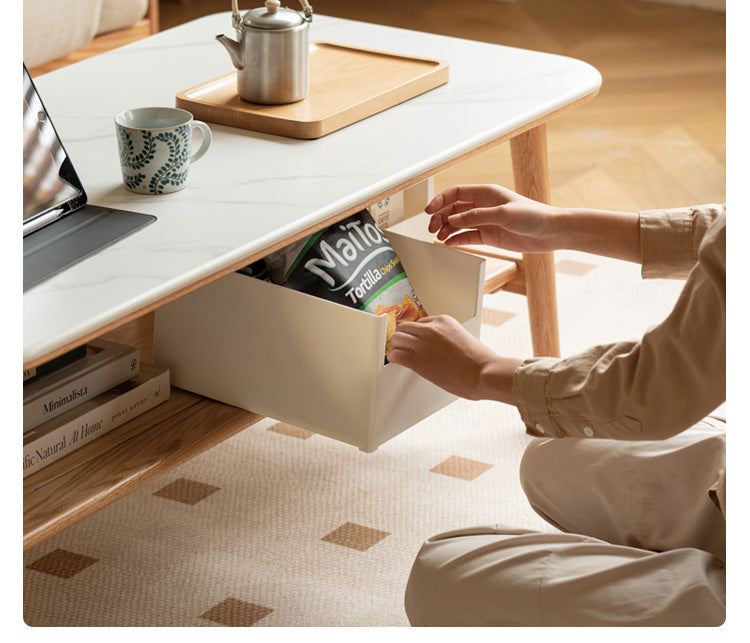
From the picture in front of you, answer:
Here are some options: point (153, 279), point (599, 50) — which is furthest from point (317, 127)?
point (599, 50)

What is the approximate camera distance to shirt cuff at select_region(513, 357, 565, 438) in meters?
0.96

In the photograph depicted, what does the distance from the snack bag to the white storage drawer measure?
0.06 m

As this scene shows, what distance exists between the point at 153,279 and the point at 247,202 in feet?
0.62

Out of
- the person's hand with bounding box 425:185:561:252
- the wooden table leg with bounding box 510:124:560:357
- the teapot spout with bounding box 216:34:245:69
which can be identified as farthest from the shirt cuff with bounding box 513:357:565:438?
the wooden table leg with bounding box 510:124:560:357

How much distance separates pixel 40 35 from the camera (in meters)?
2.06

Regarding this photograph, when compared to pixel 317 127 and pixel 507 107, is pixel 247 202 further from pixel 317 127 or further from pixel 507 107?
pixel 507 107

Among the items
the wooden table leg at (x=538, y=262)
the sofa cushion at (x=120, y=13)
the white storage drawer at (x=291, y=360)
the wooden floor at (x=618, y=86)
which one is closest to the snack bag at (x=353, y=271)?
the white storage drawer at (x=291, y=360)

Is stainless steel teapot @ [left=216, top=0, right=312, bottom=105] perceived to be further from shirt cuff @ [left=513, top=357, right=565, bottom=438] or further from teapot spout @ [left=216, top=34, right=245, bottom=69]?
shirt cuff @ [left=513, top=357, right=565, bottom=438]

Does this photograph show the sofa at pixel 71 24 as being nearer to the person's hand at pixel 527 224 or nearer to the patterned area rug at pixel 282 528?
the patterned area rug at pixel 282 528

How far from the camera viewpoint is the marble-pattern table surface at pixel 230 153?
0.92 meters

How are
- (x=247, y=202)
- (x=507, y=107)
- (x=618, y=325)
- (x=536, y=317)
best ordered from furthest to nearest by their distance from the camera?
1. (x=618, y=325)
2. (x=536, y=317)
3. (x=507, y=107)
4. (x=247, y=202)

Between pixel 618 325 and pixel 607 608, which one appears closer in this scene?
pixel 607 608

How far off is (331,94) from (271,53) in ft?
0.32

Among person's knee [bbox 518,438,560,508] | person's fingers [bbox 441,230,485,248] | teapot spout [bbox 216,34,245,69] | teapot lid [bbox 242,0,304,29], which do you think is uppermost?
Result: teapot lid [bbox 242,0,304,29]
